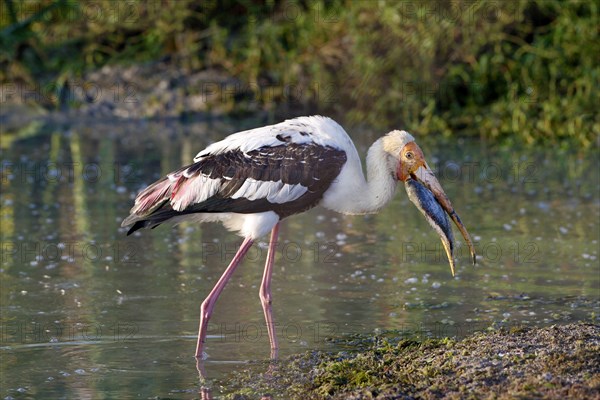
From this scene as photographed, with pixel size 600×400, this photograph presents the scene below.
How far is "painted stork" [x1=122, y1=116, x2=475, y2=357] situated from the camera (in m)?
6.71

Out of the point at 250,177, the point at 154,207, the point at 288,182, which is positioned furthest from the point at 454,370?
the point at 154,207

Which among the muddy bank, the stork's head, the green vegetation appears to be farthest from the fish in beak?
the green vegetation

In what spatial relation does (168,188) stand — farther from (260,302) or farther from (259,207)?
(260,302)

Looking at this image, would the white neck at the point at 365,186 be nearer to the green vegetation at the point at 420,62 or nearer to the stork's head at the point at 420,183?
the stork's head at the point at 420,183

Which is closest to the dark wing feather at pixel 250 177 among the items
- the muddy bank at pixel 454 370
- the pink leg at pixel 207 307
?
the pink leg at pixel 207 307

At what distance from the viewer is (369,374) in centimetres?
549

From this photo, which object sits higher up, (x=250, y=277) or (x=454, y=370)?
(x=250, y=277)

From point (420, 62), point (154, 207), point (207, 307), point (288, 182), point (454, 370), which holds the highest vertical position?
point (420, 62)

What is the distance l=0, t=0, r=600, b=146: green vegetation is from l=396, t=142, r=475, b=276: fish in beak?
7.40 metres

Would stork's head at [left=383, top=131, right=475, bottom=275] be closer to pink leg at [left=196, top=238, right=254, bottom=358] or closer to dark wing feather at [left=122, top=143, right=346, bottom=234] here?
dark wing feather at [left=122, top=143, right=346, bottom=234]

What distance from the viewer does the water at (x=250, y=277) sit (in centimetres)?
632

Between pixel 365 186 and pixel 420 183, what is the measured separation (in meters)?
0.33

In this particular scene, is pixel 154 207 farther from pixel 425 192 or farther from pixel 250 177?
pixel 425 192

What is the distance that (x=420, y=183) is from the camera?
6.84m
